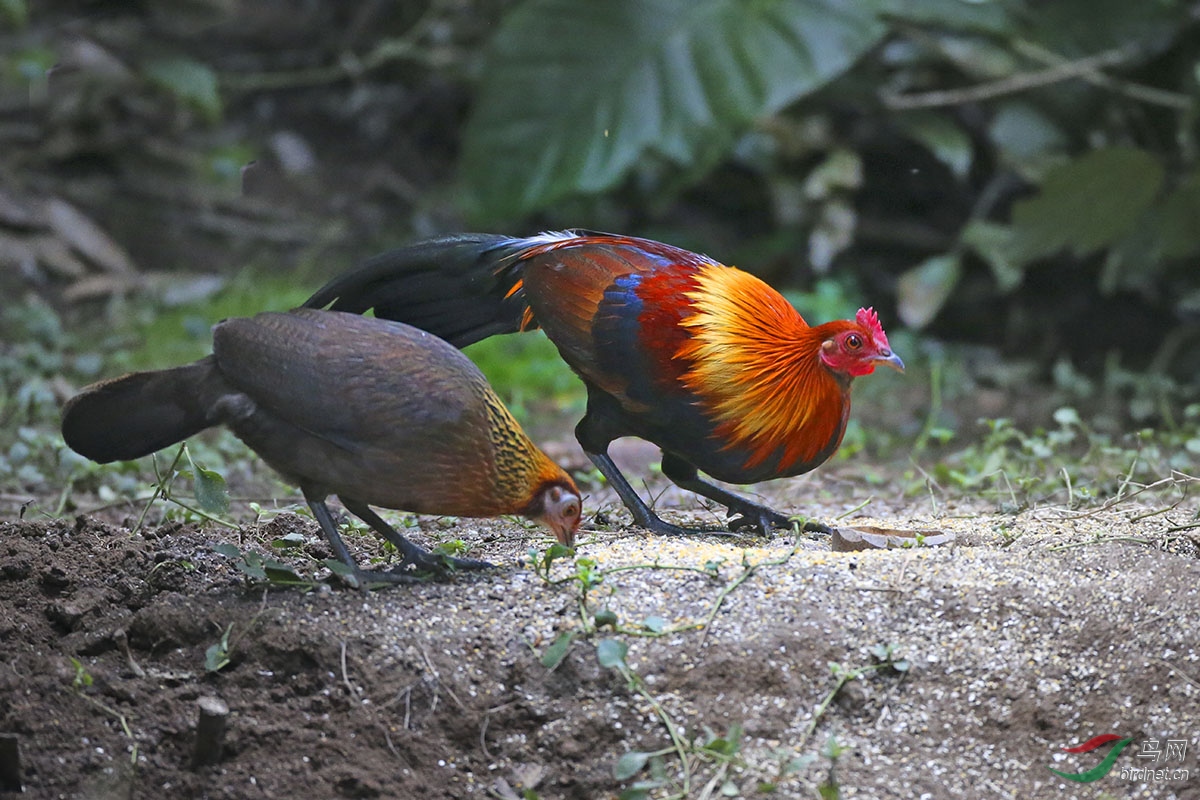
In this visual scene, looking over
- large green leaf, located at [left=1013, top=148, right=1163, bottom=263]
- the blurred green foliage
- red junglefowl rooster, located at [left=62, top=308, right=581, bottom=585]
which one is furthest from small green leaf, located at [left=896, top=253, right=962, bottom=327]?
red junglefowl rooster, located at [left=62, top=308, right=581, bottom=585]

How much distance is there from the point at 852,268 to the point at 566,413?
98.8 inches

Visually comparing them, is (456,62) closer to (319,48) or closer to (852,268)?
(319,48)

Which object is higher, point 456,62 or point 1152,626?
point 456,62

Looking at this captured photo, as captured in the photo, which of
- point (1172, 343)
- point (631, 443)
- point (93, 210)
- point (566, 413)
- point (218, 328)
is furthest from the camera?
point (93, 210)

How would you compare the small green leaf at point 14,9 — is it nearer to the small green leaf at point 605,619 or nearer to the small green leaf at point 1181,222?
the small green leaf at point 605,619

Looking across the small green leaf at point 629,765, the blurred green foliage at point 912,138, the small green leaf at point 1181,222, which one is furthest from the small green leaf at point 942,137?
the small green leaf at point 629,765

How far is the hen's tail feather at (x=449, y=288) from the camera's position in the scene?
13.3ft

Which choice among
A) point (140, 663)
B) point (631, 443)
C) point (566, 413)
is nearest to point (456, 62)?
point (566, 413)

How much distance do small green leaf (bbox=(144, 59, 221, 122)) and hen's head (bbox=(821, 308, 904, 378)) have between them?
5.23 metres

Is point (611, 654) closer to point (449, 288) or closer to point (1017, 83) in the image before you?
point (449, 288)

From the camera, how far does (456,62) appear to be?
9.26 metres

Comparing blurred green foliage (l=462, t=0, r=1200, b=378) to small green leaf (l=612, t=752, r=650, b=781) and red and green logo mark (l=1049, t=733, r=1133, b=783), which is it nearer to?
red and green logo mark (l=1049, t=733, r=1133, b=783)

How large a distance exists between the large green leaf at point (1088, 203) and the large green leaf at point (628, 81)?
1.31 m

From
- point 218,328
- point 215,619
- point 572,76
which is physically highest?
point 572,76
